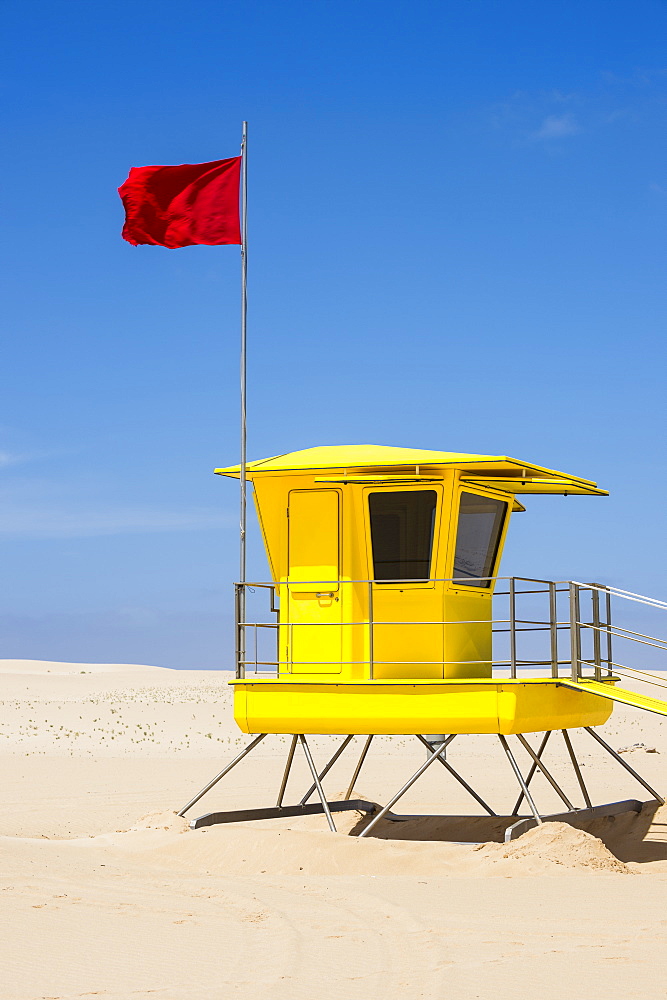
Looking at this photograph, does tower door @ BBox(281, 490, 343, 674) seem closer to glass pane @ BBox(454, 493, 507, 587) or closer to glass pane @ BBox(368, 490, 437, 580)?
glass pane @ BBox(368, 490, 437, 580)

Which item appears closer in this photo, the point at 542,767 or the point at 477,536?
the point at 542,767

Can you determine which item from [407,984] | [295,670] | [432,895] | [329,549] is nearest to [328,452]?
[329,549]

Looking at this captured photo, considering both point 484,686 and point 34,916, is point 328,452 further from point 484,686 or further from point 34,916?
point 34,916

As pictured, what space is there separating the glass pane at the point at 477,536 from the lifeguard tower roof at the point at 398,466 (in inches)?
13.4

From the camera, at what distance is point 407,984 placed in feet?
33.5

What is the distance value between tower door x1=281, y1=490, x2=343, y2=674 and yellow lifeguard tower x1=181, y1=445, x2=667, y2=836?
15 millimetres

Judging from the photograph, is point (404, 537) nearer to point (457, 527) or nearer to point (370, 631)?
point (457, 527)

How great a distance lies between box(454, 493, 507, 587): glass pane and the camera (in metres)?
18.4

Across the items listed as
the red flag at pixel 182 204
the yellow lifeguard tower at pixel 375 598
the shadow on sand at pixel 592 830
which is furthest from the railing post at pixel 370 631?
the red flag at pixel 182 204

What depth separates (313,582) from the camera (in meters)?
18.0

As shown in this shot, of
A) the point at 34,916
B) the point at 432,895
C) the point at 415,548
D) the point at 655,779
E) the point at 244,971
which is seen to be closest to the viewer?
the point at 244,971

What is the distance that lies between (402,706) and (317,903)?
12.7 feet

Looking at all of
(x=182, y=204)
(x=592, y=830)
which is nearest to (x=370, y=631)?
(x=592, y=830)

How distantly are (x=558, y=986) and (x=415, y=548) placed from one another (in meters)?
8.59
